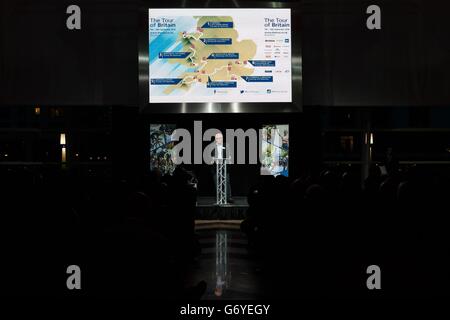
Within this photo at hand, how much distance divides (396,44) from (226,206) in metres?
3.47

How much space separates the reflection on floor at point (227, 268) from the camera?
4.88 metres

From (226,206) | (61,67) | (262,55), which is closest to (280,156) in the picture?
(226,206)

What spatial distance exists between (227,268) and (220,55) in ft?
11.7

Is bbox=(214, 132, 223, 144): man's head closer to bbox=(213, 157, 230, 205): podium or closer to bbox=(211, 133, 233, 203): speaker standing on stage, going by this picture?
bbox=(211, 133, 233, 203): speaker standing on stage

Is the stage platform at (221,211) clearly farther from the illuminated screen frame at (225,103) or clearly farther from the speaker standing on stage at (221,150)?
the illuminated screen frame at (225,103)

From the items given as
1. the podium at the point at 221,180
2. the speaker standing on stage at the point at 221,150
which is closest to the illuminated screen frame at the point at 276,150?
the speaker standing on stage at the point at 221,150

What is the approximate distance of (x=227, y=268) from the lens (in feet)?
19.4

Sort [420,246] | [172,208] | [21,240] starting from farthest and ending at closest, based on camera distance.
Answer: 1. [172,208]
2. [420,246]
3. [21,240]

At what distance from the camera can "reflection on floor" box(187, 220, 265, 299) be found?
4879mm

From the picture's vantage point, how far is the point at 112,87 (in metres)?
8.73

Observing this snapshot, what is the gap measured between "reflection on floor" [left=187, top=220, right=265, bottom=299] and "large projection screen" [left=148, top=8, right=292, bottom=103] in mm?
1955

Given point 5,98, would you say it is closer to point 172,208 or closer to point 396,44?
point 172,208

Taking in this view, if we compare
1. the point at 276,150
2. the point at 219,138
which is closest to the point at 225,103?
the point at 219,138

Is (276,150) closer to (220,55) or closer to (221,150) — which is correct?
(221,150)
